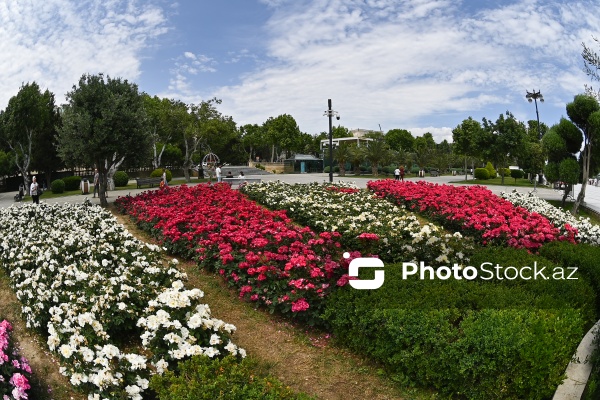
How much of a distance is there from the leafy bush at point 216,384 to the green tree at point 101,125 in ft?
40.2

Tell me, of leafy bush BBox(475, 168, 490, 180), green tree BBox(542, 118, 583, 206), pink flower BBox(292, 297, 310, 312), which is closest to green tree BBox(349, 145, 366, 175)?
leafy bush BBox(475, 168, 490, 180)

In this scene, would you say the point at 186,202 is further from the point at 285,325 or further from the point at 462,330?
the point at 462,330

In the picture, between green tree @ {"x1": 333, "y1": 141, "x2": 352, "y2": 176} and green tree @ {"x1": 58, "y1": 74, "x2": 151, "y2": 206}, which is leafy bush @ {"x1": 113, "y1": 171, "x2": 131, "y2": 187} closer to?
green tree @ {"x1": 58, "y1": 74, "x2": 151, "y2": 206}

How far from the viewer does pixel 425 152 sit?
179ft

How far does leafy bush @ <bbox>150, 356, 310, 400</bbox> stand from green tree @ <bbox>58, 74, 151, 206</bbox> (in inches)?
482

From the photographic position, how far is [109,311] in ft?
16.5

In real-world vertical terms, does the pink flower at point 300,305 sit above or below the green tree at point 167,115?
below

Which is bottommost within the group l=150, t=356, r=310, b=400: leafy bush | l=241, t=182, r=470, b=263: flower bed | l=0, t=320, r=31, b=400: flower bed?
l=0, t=320, r=31, b=400: flower bed

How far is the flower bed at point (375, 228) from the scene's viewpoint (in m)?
6.73

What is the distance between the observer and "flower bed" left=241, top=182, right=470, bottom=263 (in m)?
6.73

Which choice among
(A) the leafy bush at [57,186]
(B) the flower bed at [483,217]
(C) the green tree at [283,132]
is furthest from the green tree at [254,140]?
(B) the flower bed at [483,217]

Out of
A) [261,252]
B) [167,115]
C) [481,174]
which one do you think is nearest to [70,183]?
[167,115]

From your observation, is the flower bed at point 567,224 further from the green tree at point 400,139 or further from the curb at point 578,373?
the green tree at point 400,139

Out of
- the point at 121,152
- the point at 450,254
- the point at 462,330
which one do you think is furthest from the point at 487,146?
the point at 462,330
